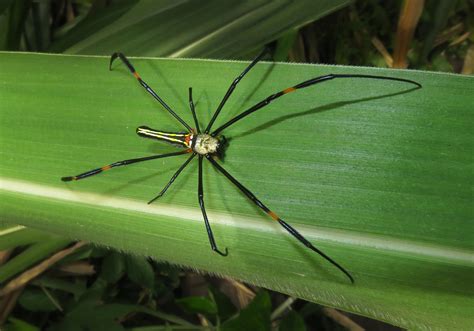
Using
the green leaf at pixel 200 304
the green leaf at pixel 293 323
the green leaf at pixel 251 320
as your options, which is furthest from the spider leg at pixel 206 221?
the green leaf at pixel 200 304

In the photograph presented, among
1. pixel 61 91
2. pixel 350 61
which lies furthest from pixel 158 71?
pixel 350 61

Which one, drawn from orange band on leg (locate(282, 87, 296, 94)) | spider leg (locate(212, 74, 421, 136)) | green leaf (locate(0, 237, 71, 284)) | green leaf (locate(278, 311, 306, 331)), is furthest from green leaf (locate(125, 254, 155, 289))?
orange band on leg (locate(282, 87, 296, 94))

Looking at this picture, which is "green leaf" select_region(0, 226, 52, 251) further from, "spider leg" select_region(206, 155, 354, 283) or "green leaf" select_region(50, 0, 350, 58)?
"spider leg" select_region(206, 155, 354, 283)

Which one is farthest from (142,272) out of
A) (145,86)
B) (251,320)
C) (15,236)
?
(145,86)

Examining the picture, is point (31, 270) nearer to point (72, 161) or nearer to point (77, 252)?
point (77, 252)

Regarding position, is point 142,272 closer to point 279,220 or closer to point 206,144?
point 206,144

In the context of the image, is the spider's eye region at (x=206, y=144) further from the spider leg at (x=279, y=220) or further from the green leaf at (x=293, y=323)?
the green leaf at (x=293, y=323)
